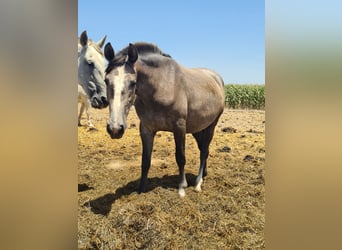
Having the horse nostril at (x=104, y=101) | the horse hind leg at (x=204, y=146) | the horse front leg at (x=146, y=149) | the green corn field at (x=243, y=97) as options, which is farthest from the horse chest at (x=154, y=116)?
the green corn field at (x=243, y=97)

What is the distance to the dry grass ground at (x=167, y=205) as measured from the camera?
2.01 meters

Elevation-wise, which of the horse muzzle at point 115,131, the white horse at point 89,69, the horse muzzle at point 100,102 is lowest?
the horse muzzle at point 115,131

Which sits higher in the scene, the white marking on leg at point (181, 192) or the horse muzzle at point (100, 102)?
the horse muzzle at point (100, 102)

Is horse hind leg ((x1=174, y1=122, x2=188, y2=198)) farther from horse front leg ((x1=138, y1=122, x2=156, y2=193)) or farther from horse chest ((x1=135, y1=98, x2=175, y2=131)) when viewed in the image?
horse front leg ((x1=138, y1=122, x2=156, y2=193))

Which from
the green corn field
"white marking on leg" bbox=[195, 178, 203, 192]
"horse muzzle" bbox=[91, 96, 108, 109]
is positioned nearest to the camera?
"horse muzzle" bbox=[91, 96, 108, 109]

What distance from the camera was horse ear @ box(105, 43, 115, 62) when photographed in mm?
2043

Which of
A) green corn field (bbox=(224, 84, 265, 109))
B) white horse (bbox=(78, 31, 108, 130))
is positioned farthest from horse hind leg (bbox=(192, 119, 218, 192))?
green corn field (bbox=(224, 84, 265, 109))

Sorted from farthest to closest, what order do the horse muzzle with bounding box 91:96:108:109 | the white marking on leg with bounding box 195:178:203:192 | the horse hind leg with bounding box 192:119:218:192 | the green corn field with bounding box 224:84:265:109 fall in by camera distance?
the green corn field with bounding box 224:84:265:109
the horse hind leg with bounding box 192:119:218:192
the white marking on leg with bounding box 195:178:203:192
the horse muzzle with bounding box 91:96:108:109

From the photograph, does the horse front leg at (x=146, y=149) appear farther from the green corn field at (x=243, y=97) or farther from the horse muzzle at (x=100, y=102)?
the green corn field at (x=243, y=97)

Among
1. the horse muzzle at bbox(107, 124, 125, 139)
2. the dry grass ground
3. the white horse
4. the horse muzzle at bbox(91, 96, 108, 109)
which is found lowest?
the dry grass ground

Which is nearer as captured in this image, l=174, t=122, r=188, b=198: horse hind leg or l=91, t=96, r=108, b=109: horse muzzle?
l=91, t=96, r=108, b=109: horse muzzle

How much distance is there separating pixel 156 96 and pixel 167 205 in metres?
0.84
